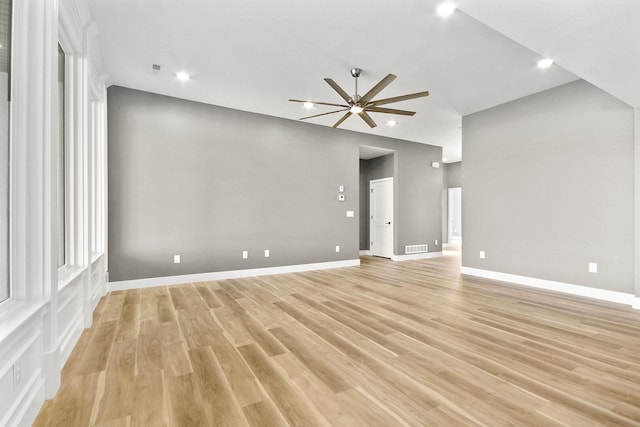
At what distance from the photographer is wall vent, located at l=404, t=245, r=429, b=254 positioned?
754 centimetres

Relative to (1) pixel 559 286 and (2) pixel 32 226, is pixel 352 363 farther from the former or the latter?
(1) pixel 559 286

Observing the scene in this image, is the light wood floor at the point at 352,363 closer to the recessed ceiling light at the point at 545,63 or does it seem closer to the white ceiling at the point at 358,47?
the white ceiling at the point at 358,47

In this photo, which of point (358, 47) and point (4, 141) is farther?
point (358, 47)

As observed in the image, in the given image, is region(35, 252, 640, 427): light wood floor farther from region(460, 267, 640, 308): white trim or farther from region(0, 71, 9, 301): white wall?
region(0, 71, 9, 301): white wall

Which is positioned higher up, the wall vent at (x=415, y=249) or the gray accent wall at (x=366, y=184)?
the gray accent wall at (x=366, y=184)

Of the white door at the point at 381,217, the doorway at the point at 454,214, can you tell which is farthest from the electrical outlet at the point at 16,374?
the doorway at the point at 454,214

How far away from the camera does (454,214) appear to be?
12297 millimetres

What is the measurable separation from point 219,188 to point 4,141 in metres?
3.47

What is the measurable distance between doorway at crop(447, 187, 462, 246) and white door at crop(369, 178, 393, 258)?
4.78 metres

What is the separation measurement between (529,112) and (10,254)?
637cm

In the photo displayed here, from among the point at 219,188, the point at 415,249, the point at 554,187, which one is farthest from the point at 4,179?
the point at 415,249

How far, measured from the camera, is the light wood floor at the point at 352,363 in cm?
162

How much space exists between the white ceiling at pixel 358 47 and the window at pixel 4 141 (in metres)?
1.32

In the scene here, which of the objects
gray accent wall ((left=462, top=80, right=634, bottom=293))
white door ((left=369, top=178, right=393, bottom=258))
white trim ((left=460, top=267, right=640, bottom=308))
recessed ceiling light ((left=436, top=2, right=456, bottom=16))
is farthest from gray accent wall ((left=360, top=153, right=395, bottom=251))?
recessed ceiling light ((left=436, top=2, right=456, bottom=16))
